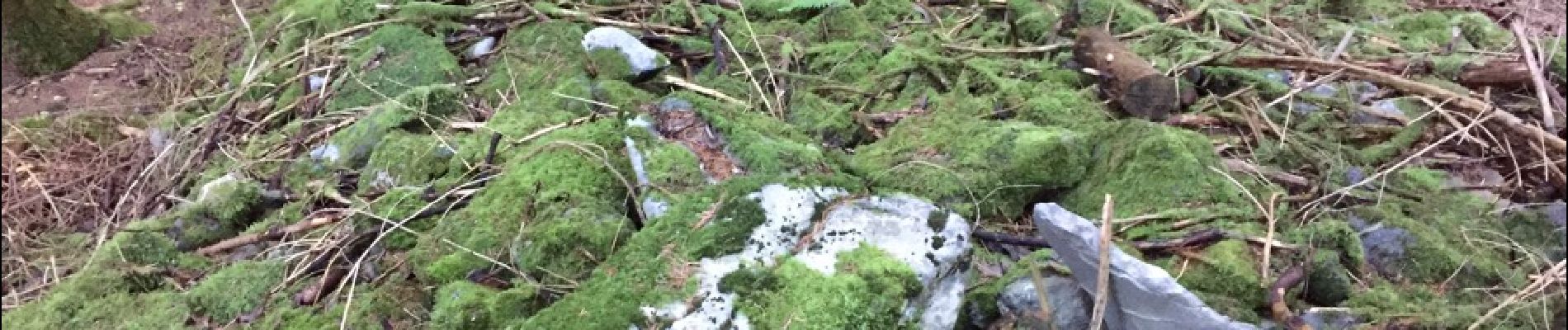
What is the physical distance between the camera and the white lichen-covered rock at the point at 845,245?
2410 mm

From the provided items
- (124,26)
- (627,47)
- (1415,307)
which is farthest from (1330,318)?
(124,26)

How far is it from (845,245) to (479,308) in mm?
1084

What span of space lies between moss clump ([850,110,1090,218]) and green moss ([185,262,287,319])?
82.7 inches

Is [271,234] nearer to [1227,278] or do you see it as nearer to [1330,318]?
[1227,278]

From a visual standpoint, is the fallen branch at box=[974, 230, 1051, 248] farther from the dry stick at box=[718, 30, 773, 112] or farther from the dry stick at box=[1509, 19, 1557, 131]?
the dry stick at box=[1509, 19, 1557, 131]

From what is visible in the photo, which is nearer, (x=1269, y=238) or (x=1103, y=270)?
(x=1103, y=270)

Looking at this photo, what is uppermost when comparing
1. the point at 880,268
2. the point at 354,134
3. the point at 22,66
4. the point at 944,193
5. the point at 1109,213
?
the point at 1109,213

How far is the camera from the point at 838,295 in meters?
2.37

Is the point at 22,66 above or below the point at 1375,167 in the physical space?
below

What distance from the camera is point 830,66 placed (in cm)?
425

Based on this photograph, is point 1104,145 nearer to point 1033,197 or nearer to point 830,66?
point 1033,197

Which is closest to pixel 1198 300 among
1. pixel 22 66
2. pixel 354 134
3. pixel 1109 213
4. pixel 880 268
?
pixel 1109 213

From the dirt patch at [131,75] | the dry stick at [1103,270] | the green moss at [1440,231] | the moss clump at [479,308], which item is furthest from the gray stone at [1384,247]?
the dirt patch at [131,75]

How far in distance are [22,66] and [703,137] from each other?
610 cm
